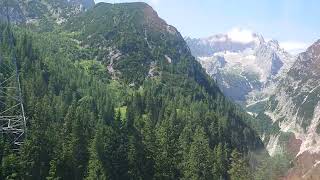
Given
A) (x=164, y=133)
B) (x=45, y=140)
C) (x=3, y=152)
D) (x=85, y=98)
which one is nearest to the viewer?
(x=3, y=152)

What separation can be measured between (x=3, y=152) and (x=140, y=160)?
3757 centimetres

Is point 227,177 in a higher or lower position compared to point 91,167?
lower

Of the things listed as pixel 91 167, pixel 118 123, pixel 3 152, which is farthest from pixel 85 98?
pixel 3 152

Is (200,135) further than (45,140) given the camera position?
Yes

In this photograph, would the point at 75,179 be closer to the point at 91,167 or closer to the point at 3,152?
the point at 91,167

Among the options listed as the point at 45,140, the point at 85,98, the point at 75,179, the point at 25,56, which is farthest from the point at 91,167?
the point at 25,56

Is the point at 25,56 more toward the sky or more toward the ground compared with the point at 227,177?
more toward the sky

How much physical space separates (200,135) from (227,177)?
13617 millimetres

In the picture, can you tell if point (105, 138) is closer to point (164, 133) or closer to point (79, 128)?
point (79, 128)

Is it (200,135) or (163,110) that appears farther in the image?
(163,110)

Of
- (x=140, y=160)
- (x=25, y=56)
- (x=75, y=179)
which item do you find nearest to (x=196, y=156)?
(x=140, y=160)

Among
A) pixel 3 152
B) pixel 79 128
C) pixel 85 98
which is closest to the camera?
pixel 3 152

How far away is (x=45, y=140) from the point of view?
106 meters

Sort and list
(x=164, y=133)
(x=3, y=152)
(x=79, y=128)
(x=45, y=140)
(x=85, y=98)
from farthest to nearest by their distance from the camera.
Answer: (x=85, y=98) → (x=164, y=133) → (x=79, y=128) → (x=45, y=140) → (x=3, y=152)
